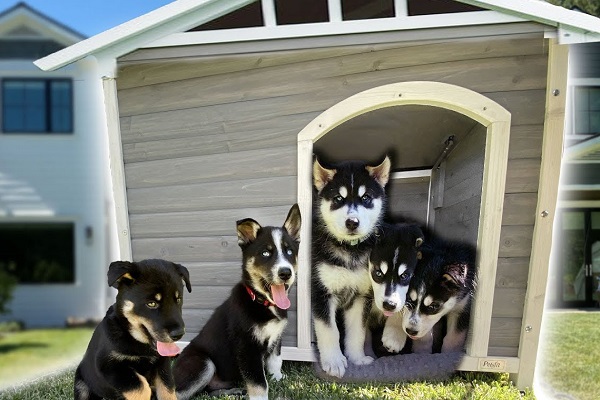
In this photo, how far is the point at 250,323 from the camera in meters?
2.69

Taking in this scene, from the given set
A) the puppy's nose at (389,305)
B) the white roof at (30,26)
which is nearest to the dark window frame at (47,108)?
the white roof at (30,26)

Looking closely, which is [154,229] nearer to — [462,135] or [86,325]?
[86,325]

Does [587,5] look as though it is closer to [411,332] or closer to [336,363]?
[411,332]

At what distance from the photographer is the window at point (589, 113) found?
4.85 meters

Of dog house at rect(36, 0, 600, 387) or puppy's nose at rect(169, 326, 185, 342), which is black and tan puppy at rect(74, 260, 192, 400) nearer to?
puppy's nose at rect(169, 326, 185, 342)

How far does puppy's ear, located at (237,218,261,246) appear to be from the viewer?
2.71 metres

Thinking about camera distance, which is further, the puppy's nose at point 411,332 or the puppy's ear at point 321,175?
the puppy's nose at point 411,332

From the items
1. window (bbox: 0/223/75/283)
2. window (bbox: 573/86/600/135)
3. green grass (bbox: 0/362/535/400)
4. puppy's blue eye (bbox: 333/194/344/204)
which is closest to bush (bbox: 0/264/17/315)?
window (bbox: 0/223/75/283)

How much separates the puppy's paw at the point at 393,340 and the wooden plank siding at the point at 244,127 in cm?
44

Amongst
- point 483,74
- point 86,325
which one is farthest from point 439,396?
point 86,325

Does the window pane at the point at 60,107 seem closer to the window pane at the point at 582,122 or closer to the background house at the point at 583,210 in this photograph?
the background house at the point at 583,210

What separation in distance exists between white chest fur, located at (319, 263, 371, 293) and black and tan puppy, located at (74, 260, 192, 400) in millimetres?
757

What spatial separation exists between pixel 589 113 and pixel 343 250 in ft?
11.0

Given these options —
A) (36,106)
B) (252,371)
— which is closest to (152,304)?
(252,371)
